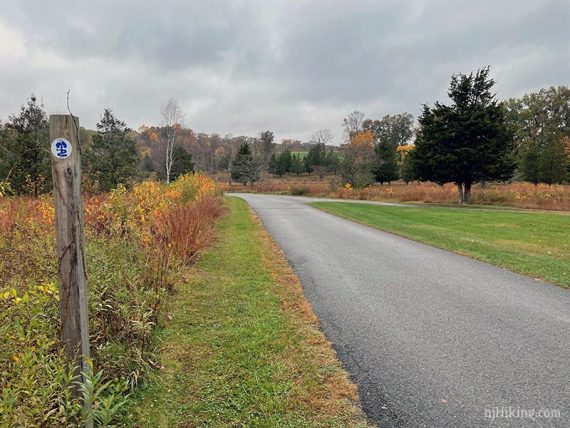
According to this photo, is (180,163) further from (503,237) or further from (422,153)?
(503,237)

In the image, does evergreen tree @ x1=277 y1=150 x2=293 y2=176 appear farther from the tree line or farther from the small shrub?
the small shrub

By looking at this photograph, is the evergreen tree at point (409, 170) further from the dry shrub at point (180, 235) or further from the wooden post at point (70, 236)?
the wooden post at point (70, 236)

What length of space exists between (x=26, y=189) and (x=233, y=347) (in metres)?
14.8

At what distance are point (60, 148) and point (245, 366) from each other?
2.38m

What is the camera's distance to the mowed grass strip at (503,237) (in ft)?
24.7

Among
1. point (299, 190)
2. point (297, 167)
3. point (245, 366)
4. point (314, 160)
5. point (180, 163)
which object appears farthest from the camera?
point (297, 167)

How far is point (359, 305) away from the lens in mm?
5348

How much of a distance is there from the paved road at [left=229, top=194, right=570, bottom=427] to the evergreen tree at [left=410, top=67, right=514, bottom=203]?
17927 mm

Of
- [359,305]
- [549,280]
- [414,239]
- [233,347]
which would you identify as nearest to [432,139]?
[414,239]

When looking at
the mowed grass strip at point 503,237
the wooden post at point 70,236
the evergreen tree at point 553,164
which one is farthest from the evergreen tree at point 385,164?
the wooden post at point 70,236

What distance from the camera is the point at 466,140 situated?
24.4 metres

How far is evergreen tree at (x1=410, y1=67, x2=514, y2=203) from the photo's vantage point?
77.5ft

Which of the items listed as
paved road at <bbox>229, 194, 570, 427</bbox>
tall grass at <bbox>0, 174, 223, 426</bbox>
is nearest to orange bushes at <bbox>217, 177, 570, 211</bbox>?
paved road at <bbox>229, 194, 570, 427</bbox>

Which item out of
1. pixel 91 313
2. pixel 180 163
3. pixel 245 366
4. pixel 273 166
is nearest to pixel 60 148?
pixel 91 313
